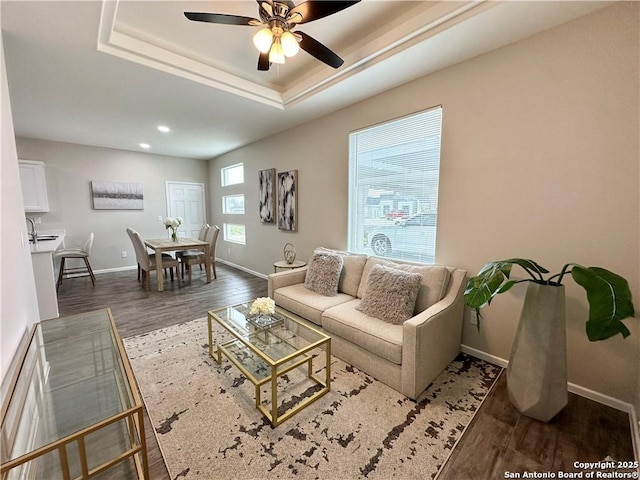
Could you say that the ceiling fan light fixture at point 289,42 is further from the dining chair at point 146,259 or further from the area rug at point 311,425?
the dining chair at point 146,259

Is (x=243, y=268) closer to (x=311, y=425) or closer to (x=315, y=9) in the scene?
(x=311, y=425)

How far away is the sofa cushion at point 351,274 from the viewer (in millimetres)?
2863

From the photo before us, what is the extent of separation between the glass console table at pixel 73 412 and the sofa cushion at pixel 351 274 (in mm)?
2029

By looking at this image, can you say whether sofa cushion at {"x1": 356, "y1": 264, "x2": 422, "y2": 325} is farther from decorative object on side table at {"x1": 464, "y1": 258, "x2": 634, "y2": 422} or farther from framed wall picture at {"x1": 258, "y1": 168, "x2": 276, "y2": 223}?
framed wall picture at {"x1": 258, "y1": 168, "x2": 276, "y2": 223}

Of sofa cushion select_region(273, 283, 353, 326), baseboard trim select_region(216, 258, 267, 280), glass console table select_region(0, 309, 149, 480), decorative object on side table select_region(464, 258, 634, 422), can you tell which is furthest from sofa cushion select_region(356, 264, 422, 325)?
baseboard trim select_region(216, 258, 267, 280)

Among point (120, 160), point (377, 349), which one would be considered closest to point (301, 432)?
point (377, 349)

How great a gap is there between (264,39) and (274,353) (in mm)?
2101

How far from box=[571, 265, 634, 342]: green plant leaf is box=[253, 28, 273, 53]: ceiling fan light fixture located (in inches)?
89.9

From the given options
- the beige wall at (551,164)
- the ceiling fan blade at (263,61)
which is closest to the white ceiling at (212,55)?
the beige wall at (551,164)

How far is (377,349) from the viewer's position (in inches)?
77.3

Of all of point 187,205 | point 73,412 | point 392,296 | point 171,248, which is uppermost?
point 187,205

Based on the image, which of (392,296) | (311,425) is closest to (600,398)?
(392,296)

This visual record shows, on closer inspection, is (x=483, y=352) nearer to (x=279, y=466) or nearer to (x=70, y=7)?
(x=279, y=466)

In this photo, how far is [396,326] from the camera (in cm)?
210
